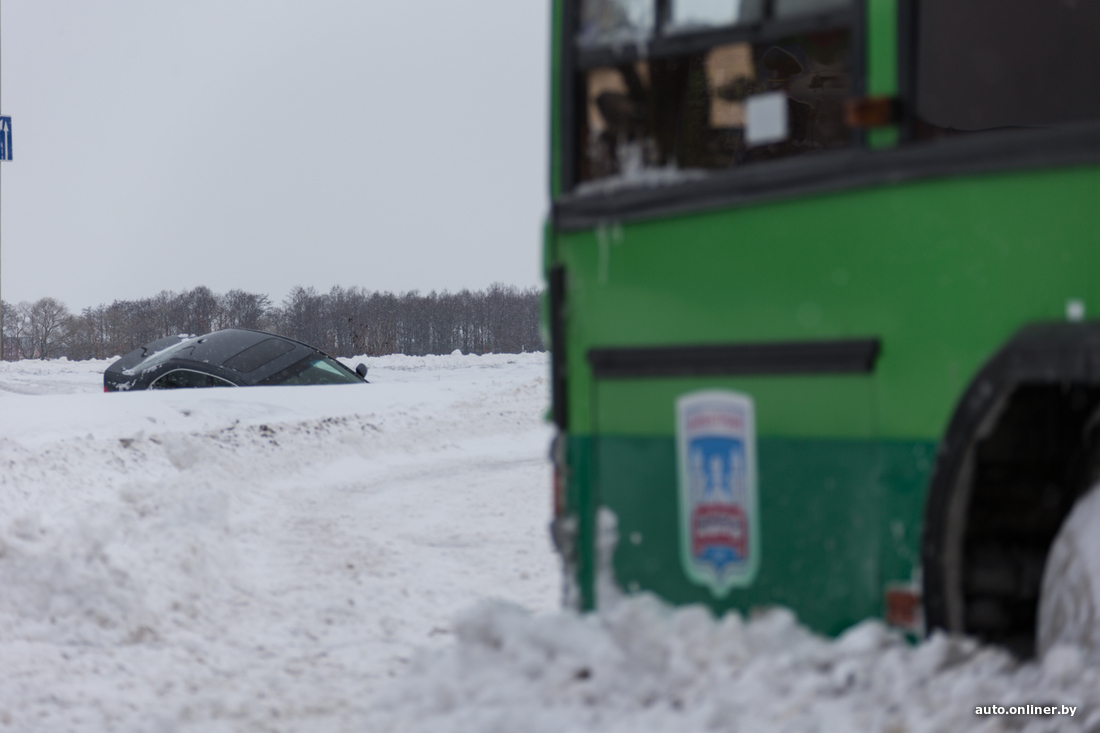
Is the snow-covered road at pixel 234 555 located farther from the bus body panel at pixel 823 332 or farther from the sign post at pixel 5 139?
the sign post at pixel 5 139

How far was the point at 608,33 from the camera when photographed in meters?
3.08

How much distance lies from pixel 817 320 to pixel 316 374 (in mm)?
13111

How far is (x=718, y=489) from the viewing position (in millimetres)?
2902

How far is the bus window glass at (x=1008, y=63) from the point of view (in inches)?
127

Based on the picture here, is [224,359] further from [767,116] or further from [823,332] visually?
[823,332]

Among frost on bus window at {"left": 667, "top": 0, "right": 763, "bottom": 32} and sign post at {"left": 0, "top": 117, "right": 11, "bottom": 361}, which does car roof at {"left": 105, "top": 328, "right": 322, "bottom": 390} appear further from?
frost on bus window at {"left": 667, "top": 0, "right": 763, "bottom": 32}

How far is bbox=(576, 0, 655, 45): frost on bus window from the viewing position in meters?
2.97

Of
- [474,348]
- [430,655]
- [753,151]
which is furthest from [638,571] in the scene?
[474,348]

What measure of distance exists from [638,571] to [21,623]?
9.36ft

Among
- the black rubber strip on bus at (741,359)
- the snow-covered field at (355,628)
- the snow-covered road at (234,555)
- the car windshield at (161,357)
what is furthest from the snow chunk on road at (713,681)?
the car windshield at (161,357)

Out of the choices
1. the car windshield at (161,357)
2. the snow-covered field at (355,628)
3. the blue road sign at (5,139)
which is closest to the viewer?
the snow-covered field at (355,628)

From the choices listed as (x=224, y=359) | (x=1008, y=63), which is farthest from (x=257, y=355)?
(x=1008, y=63)

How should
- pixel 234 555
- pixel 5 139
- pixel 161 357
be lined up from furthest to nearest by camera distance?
pixel 5 139
pixel 161 357
pixel 234 555

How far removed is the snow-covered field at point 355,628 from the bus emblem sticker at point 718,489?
0.49 ft
